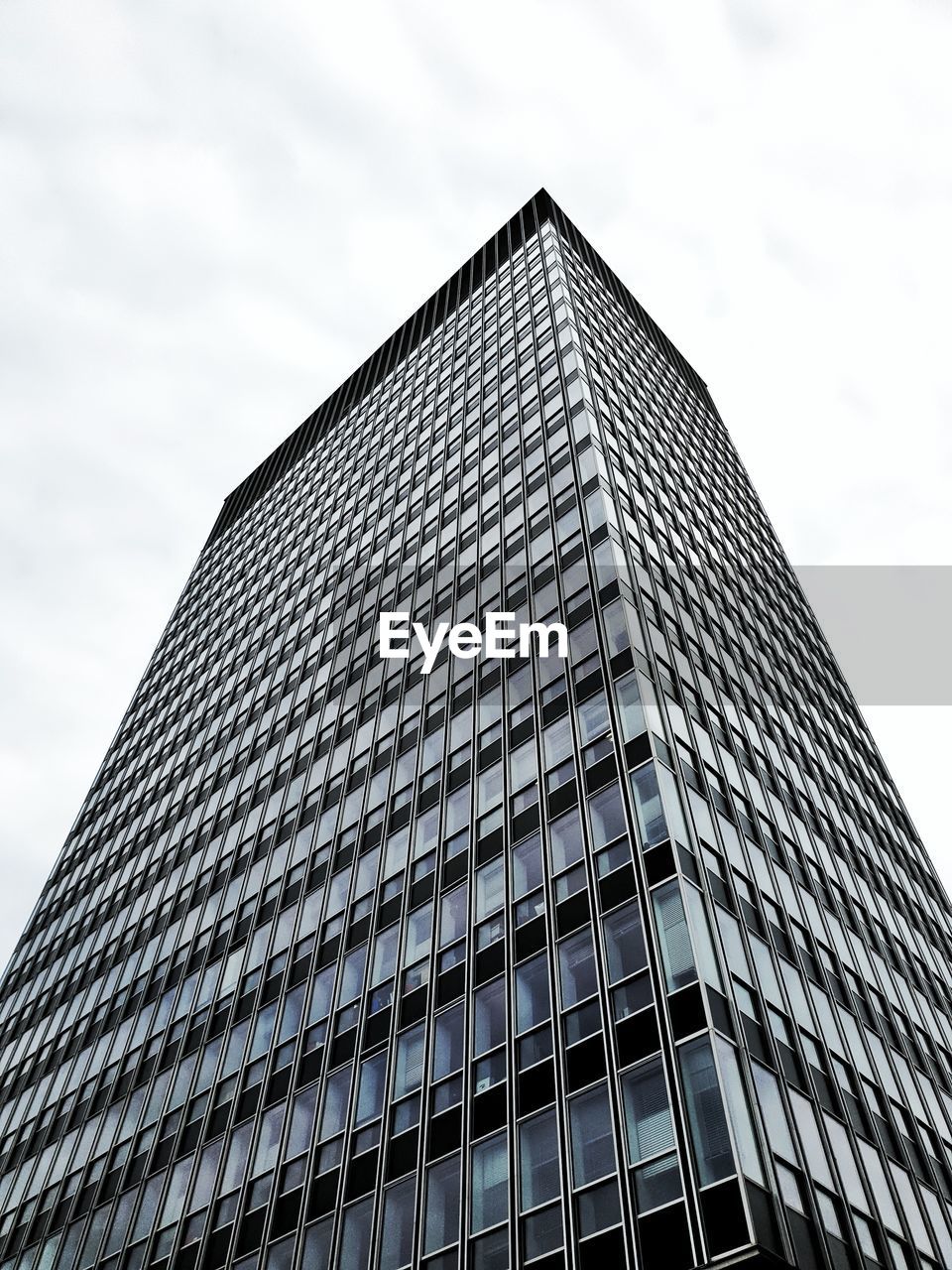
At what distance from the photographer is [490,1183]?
80.4 ft

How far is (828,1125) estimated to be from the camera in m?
24.5

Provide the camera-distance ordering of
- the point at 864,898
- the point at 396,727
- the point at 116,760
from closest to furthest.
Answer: the point at 864,898 → the point at 396,727 → the point at 116,760

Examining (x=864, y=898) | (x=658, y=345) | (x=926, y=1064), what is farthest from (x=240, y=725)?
(x=658, y=345)

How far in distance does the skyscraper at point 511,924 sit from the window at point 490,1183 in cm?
9

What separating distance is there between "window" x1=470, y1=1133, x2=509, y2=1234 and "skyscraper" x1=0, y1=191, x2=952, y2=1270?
9 centimetres

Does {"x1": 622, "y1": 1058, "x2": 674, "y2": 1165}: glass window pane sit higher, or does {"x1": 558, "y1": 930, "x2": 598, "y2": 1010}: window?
{"x1": 558, "y1": 930, "x2": 598, "y2": 1010}: window

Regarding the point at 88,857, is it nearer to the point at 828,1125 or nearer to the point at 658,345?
the point at 828,1125

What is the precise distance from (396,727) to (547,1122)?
2064 centimetres

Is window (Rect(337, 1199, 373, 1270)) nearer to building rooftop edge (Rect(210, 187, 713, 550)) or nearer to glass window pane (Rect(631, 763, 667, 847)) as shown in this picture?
glass window pane (Rect(631, 763, 667, 847))

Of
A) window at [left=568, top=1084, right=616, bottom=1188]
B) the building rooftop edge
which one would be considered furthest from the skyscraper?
the building rooftop edge

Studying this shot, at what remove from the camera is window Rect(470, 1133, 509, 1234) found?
23.9 metres

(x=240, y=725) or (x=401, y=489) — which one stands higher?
(x=401, y=489)

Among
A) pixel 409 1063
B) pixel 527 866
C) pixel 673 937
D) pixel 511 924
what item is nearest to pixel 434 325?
pixel 527 866

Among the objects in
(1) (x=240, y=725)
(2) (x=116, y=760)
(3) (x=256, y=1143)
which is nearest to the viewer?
(3) (x=256, y=1143)
